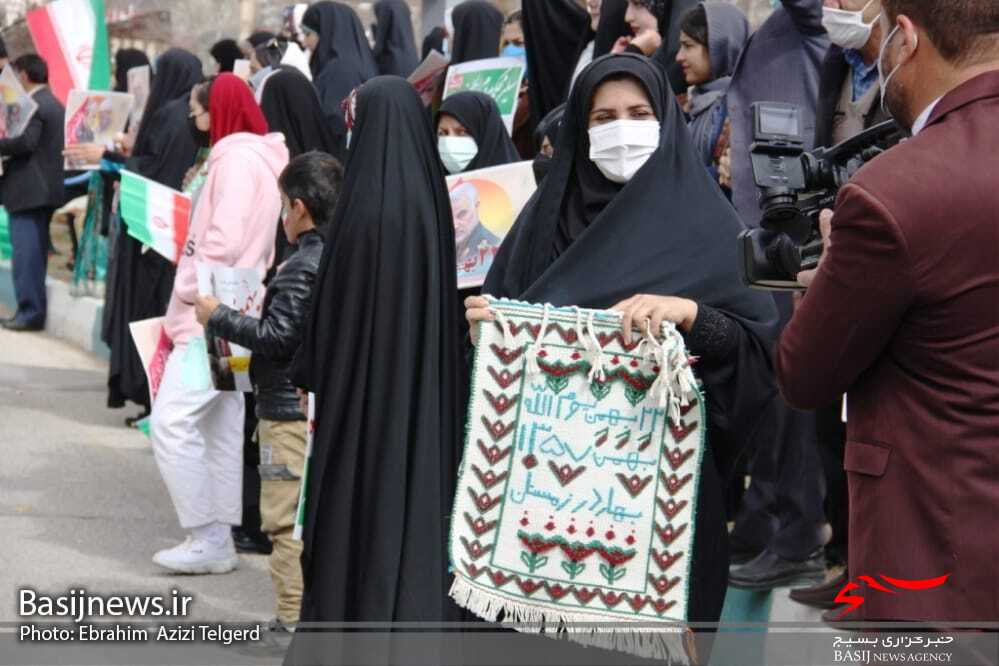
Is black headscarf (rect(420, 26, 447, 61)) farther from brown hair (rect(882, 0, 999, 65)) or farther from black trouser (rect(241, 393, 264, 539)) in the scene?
brown hair (rect(882, 0, 999, 65))

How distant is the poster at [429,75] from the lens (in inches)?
291

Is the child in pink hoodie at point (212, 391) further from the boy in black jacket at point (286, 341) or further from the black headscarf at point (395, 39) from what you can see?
the black headscarf at point (395, 39)

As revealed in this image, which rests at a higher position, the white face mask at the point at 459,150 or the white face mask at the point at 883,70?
the white face mask at the point at 883,70

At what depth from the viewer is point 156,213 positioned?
686cm

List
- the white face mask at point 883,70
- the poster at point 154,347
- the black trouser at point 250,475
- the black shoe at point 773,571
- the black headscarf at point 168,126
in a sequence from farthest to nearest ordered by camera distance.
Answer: the black headscarf at point 168,126 → the black trouser at point 250,475 → the poster at point 154,347 → the black shoe at point 773,571 → the white face mask at point 883,70

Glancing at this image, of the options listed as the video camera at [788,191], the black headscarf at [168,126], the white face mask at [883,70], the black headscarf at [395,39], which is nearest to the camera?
the white face mask at [883,70]

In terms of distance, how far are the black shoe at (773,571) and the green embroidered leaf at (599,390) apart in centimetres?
172

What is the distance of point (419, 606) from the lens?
4320 mm

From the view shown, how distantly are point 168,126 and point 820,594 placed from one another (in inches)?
220

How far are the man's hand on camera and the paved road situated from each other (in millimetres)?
3404

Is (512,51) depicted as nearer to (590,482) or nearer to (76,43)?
(76,43)

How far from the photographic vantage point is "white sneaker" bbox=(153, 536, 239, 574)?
6.60 metres

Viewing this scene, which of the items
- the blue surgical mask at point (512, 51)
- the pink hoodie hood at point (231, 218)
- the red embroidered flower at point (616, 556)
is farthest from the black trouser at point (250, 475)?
the red embroidered flower at point (616, 556)

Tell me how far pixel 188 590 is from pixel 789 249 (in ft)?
13.3
